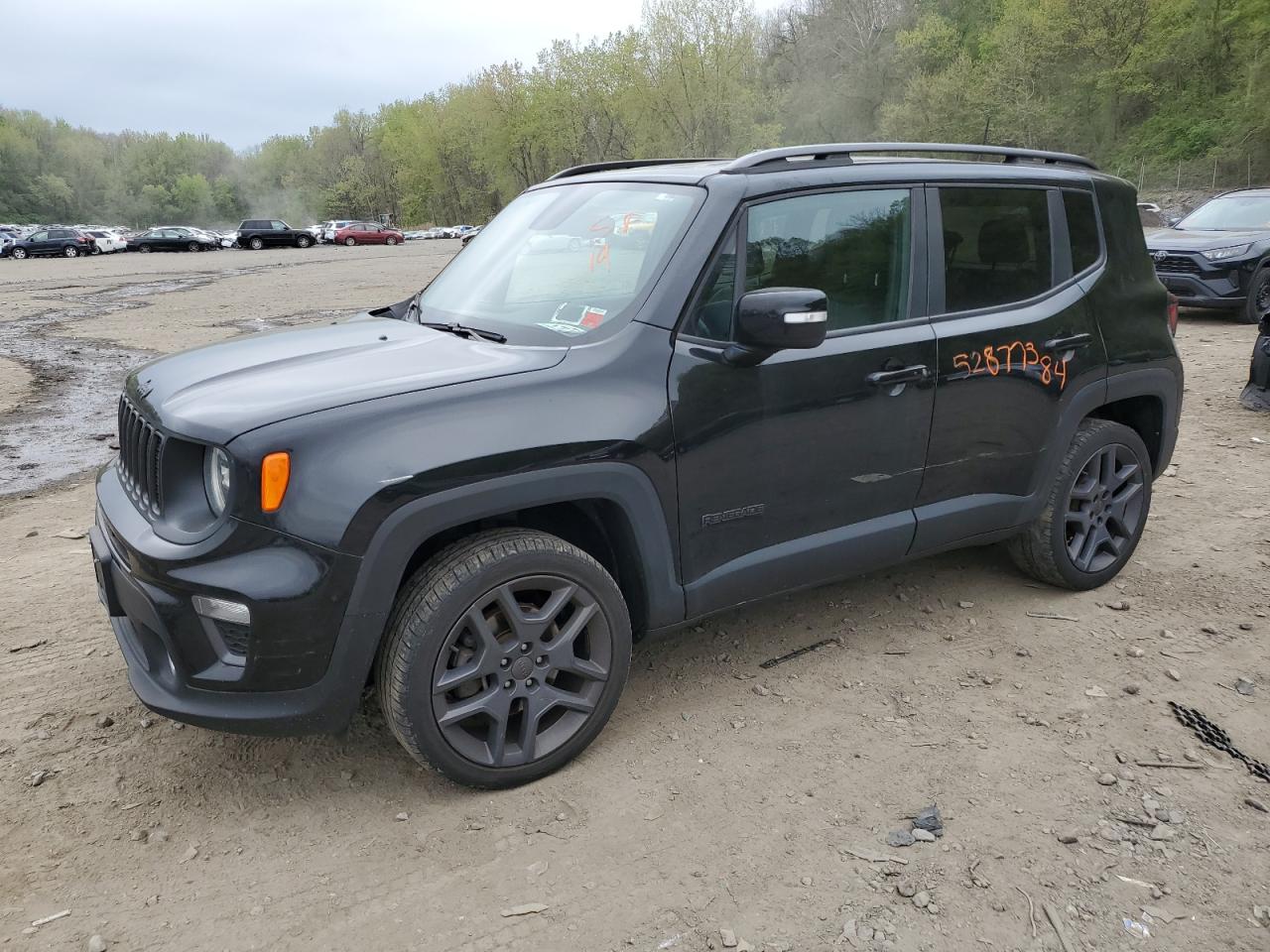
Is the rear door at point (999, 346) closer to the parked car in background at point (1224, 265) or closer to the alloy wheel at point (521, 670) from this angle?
the alloy wheel at point (521, 670)

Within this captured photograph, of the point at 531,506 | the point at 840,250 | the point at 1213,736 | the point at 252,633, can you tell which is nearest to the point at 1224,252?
the point at 1213,736

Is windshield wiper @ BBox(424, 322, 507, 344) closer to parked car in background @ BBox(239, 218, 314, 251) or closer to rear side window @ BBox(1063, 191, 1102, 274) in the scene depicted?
rear side window @ BBox(1063, 191, 1102, 274)

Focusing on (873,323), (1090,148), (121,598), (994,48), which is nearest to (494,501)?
(121,598)

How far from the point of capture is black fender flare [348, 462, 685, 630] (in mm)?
2555

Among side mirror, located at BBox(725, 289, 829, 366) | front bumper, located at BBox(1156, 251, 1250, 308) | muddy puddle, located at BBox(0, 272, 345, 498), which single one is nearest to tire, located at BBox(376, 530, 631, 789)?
side mirror, located at BBox(725, 289, 829, 366)

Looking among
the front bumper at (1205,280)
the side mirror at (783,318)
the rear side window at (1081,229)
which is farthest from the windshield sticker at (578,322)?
the front bumper at (1205,280)

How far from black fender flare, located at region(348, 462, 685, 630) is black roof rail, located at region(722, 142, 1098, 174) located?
118cm

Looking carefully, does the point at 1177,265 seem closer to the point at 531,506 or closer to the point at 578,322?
the point at 578,322

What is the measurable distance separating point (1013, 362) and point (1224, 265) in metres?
9.87

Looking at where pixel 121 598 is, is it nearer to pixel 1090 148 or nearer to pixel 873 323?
pixel 873 323

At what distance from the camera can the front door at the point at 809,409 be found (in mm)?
3059

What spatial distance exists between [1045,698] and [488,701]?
2.02 m

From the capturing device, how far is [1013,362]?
374cm

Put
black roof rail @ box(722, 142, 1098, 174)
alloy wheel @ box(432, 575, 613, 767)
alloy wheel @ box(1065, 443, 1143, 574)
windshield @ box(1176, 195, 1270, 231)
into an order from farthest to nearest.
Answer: windshield @ box(1176, 195, 1270, 231), alloy wheel @ box(1065, 443, 1143, 574), black roof rail @ box(722, 142, 1098, 174), alloy wheel @ box(432, 575, 613, 767)
